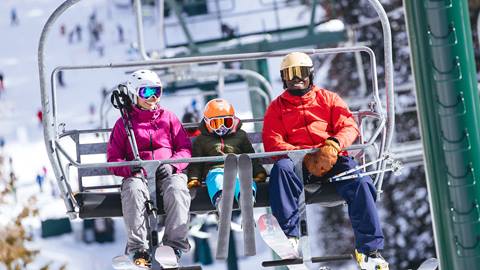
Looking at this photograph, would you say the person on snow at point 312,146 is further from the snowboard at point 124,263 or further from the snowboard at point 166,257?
the snowboard at point 124,263

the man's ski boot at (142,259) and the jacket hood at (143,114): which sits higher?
the jacket hood at (143,114)

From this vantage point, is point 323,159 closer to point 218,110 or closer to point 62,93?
point 218,110

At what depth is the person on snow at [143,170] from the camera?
26.6ft

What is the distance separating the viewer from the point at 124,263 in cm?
793

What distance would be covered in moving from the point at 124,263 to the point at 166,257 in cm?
23

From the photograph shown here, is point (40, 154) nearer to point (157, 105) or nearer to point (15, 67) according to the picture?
point (15, 67)

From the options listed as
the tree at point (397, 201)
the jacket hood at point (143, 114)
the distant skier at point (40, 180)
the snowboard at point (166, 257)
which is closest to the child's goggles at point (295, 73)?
the jacket hood at point (143, 114)

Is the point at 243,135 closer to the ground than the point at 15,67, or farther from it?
closer to the ground

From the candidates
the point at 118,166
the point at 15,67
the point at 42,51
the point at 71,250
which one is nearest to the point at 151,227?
the point at 118,166

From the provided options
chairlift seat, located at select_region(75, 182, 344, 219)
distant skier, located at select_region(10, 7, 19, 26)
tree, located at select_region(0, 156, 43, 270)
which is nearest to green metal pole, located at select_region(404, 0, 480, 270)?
chairlift seat, located at select_region(75, 182, 344, 219)

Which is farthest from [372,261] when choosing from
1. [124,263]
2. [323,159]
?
[124,263]

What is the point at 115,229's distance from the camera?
123ft

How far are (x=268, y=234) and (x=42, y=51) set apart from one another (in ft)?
5.15

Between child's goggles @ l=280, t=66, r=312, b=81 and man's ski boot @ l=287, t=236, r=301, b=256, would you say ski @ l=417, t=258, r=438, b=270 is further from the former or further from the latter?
child's goggles @ l=280, t=66, r=312, b=81
